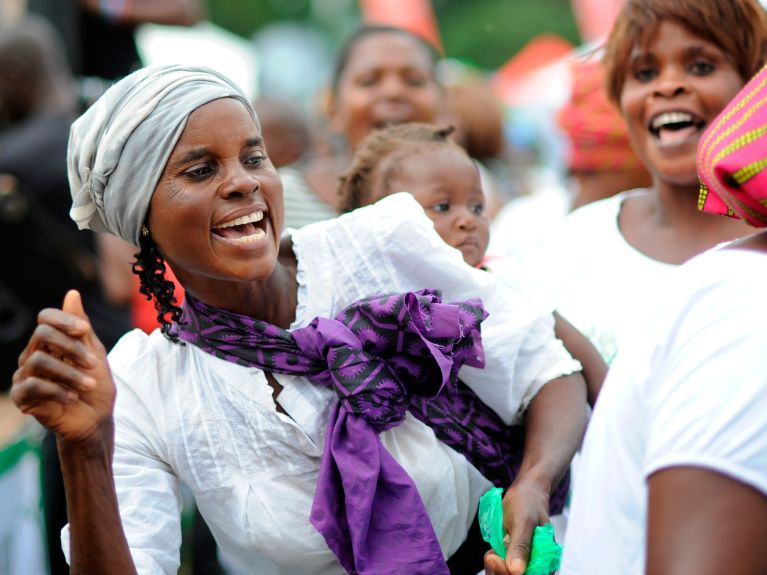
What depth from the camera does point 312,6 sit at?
3005 centimetres

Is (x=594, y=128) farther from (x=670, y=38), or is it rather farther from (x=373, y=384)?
(x=373, y=384)

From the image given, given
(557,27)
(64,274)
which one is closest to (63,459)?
(64,274)

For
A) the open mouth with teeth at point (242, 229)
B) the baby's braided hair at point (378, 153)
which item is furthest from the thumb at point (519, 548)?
the baby's braided hair at point (378, 153)

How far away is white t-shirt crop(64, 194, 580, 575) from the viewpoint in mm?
2551

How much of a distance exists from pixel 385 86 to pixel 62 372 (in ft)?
9.64

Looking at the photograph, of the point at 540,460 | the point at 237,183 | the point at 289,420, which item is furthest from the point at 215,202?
the point at 540,460

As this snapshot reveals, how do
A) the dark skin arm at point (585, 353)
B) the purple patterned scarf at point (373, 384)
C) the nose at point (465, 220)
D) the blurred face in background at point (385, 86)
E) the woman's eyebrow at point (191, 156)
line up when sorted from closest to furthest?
the purple patterned scarf at point (373, 384)
the woman's eyebrow at point (191, 156)
the dark skin arm at point (585, 353)
the nose at point (465, 220)
the blurred face in background at point (385, 86)

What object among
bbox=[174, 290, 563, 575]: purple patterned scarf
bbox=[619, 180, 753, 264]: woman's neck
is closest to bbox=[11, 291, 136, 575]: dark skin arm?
bbox=[174, 290, 563, 575]: purple patterned scarf

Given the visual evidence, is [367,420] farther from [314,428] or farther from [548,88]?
[548,88]

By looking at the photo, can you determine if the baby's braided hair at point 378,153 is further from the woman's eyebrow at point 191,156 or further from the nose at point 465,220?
the woman's eyebrow at point 191,156

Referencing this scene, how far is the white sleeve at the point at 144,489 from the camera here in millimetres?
2514

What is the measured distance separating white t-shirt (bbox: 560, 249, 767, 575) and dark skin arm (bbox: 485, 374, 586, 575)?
0.37 meters

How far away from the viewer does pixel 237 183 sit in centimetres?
255

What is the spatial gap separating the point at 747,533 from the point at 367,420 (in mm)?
1069
